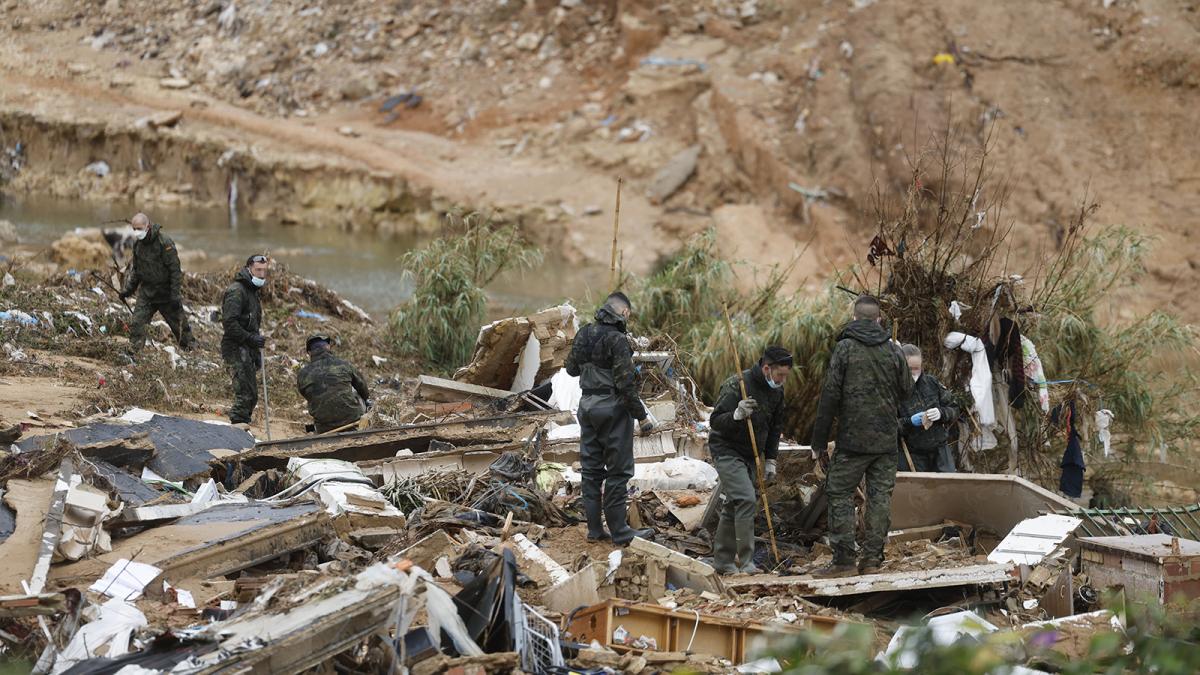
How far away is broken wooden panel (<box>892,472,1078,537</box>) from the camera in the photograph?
7.90 m

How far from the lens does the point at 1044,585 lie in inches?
261

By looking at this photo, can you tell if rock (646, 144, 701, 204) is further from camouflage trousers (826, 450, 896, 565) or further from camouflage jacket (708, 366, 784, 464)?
camouflage trousers (826, 450, 896, 565)

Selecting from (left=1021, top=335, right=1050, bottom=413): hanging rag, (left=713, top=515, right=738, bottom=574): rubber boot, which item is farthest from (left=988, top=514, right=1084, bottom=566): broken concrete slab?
(left=1021, top=335, right=1050, bottom=413): hanging rag

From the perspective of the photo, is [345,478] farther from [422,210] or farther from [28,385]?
[422,210]

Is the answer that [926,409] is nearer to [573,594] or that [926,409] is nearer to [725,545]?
[725,545]

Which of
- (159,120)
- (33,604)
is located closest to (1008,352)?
(33,604)

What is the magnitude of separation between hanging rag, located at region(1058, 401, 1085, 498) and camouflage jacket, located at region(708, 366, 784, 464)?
142 inches

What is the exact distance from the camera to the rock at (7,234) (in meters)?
20.9

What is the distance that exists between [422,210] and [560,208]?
9.42 ft

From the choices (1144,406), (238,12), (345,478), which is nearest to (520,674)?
(345,478)

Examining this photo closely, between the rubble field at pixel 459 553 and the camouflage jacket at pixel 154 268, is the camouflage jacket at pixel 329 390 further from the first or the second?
the camouflage jacket at pixel 154 268

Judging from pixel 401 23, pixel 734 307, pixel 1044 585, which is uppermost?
pixel 401 23

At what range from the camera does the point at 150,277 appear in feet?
36.9

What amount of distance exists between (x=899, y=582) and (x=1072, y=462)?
154 inches
